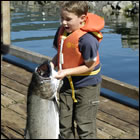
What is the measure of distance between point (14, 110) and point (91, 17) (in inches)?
103

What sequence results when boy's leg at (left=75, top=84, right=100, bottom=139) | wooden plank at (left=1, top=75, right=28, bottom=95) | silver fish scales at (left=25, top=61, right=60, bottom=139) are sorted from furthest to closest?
wooden plank at (left=1, top=75, right=28, bottom=95)
boy's leg at (left=75, top=84, right=100, bottom=139)
silver fish scales at (left=25, top=61, right=60, bottom=139)

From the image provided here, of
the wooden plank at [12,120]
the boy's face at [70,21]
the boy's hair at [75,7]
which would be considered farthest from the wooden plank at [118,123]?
the boy's hair at [75,7]

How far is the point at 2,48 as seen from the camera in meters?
8.56

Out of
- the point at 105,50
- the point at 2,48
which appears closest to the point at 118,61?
the point at 105,50

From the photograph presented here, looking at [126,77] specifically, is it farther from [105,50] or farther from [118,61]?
[105,50]

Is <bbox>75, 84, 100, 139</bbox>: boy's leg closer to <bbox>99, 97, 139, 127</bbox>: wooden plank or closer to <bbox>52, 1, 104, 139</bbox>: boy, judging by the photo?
<bbox>52, 1, 104, 139</bbox>: boy

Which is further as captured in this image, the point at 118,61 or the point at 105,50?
the point at 105,50

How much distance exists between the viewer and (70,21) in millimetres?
3172

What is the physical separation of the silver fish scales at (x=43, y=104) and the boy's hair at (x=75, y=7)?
57cm

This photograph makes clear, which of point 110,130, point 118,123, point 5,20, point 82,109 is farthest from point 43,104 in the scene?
point 5,20

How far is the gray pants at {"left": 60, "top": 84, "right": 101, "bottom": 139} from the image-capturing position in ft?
11.5

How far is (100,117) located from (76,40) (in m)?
2.26

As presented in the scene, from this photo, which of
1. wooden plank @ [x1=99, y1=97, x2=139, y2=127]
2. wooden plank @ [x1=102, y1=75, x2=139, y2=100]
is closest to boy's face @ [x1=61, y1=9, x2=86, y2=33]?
wooden plank @ [x1=99, y1=97, x2=139, y2=127]

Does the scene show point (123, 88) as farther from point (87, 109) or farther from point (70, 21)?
point (70, 21)
